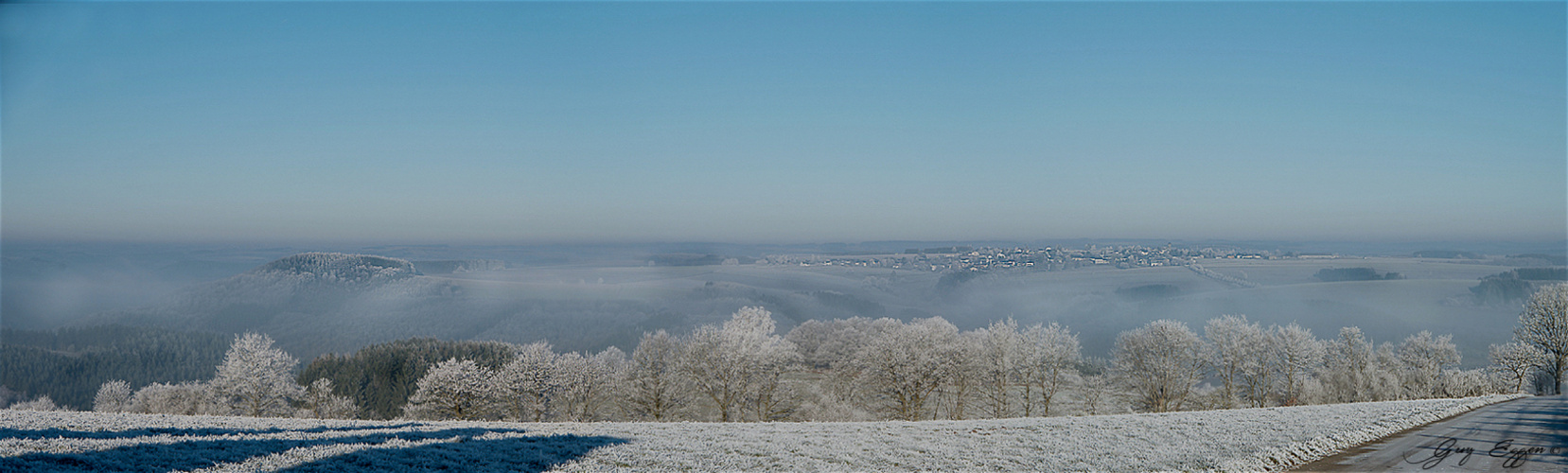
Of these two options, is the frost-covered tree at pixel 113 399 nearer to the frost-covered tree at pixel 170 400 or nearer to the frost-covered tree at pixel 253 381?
the frost-covered tree at pixel 170 400

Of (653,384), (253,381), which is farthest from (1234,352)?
(253,381)

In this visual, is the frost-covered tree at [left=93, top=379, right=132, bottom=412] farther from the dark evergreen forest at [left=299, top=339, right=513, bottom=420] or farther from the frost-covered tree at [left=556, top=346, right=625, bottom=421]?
the frost-covered tree at [left=556, top=346, right=625, bottom=421]

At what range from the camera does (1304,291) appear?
130m

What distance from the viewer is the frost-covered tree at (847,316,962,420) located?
56.8 metres

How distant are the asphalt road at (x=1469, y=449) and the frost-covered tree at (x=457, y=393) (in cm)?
6394

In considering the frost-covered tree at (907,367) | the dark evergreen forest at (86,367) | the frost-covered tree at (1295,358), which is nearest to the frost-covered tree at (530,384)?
the frost-covered tree at (907,367)

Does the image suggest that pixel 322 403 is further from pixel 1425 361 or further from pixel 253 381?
pixel 1425 361

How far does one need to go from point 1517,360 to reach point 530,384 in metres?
102

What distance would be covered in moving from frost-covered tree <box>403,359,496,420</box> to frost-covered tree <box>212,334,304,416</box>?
40.2 ft

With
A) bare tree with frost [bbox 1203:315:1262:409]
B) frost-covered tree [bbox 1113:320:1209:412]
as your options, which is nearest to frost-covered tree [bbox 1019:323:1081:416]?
frost-covered tree [bbox 1113:320:1209:412]

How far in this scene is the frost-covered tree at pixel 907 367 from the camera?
56.8 metres

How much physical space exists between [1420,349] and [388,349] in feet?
571

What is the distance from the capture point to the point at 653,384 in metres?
61.7

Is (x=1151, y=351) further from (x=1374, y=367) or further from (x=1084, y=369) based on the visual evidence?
(x=1374, y=367)
